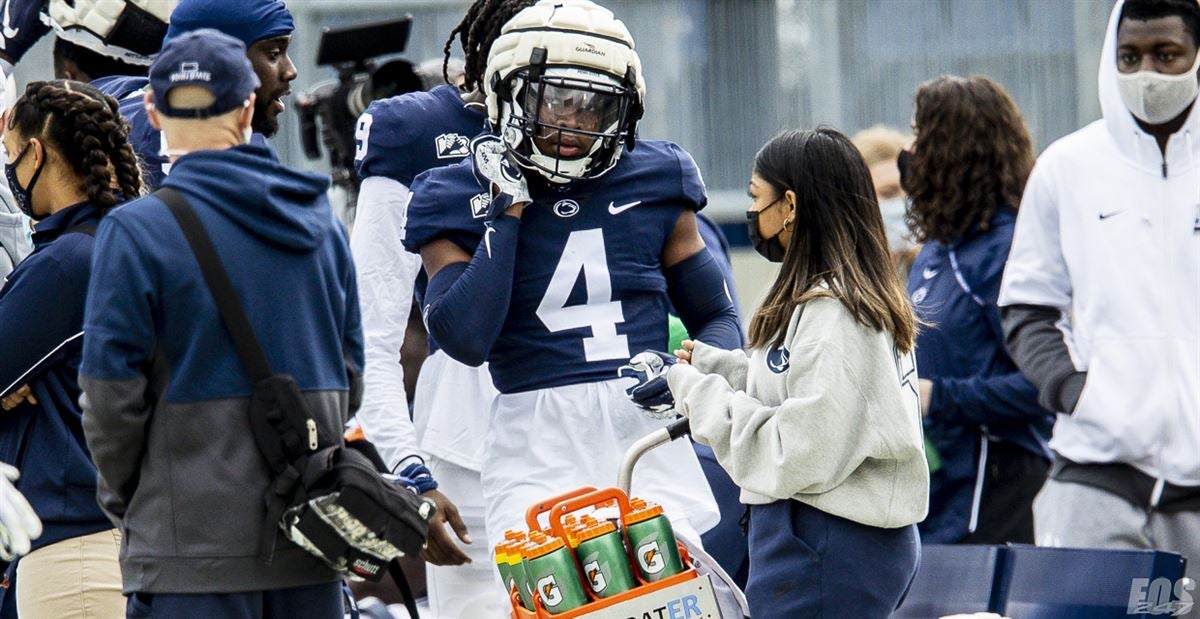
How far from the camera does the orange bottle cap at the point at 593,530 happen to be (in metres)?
3.91

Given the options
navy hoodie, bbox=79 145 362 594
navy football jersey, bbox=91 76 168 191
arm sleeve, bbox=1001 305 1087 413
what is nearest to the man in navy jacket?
navy hoodie, bbox=79 145 362 594

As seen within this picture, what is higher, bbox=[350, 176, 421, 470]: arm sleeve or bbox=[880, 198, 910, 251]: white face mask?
bbox=[350, 176, 421, 470]: arm sleeve

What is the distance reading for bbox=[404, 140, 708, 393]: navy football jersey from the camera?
461cm

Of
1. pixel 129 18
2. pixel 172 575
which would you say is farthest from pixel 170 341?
pixel 129 18

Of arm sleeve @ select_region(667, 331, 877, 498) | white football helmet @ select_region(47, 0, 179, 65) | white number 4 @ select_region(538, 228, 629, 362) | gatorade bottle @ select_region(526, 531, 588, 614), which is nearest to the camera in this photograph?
gatorade bottle @ select_region(526, 531, 588, 614)

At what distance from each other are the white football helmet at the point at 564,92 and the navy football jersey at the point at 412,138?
1.99 feet

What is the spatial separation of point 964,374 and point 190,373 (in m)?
3.30

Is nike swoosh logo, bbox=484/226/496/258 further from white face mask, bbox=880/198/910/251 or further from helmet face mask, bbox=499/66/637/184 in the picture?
white face mask, bbox=880/198/910/251

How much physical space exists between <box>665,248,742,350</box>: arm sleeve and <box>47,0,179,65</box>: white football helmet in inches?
79.4

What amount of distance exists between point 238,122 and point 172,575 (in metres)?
0.93

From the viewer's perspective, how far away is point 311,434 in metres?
3.69

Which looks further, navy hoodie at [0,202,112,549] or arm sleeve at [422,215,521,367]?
arm sleeve at [422,215,521,367]

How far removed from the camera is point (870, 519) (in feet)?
13.3

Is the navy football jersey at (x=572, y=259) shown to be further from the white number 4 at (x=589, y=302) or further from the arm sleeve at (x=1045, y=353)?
the arm sleeve at (x=1045, y=353)
